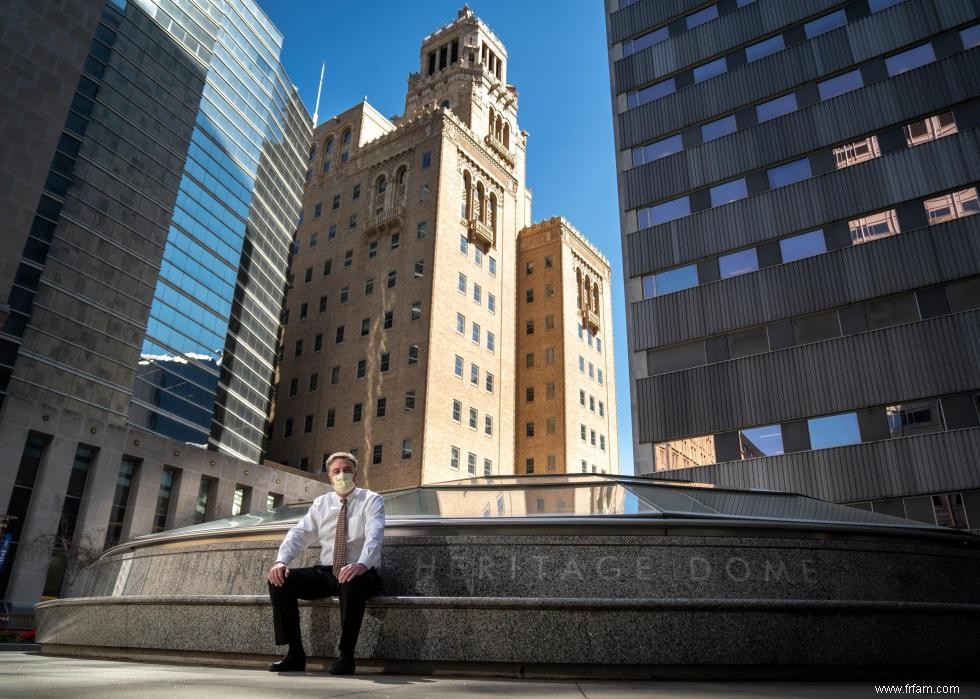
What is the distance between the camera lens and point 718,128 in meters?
30.7

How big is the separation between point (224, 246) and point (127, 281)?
10868 mm

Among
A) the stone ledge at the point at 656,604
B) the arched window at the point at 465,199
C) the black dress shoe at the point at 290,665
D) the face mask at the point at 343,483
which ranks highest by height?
the arched window at the point at 465,199

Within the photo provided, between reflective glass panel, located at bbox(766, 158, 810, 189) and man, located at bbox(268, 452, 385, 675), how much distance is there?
25347 mm

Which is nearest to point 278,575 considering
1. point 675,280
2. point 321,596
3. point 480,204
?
point 321,596

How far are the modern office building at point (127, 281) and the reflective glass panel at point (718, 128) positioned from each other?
111ft

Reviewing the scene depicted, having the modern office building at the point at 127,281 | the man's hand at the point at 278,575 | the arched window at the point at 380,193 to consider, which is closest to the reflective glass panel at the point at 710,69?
the man's hand at the point at 278,575

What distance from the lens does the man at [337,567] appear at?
6.83 m

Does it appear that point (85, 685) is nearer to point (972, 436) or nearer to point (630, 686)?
point (630, 686)

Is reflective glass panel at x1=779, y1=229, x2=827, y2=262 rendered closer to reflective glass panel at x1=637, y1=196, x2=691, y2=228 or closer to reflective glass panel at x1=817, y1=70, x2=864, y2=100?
reflective glass panel at x1=637, y1=196, x2=691, y2=228

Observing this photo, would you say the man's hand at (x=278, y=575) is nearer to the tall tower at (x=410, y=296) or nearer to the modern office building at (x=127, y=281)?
the modern office building at (x=127, y=281)

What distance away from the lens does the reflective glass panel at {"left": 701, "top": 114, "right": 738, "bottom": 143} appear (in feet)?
99.6

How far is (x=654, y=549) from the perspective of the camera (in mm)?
7969

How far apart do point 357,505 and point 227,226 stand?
183 feet

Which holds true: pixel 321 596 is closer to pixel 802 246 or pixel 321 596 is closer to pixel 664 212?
pixel 802 246
